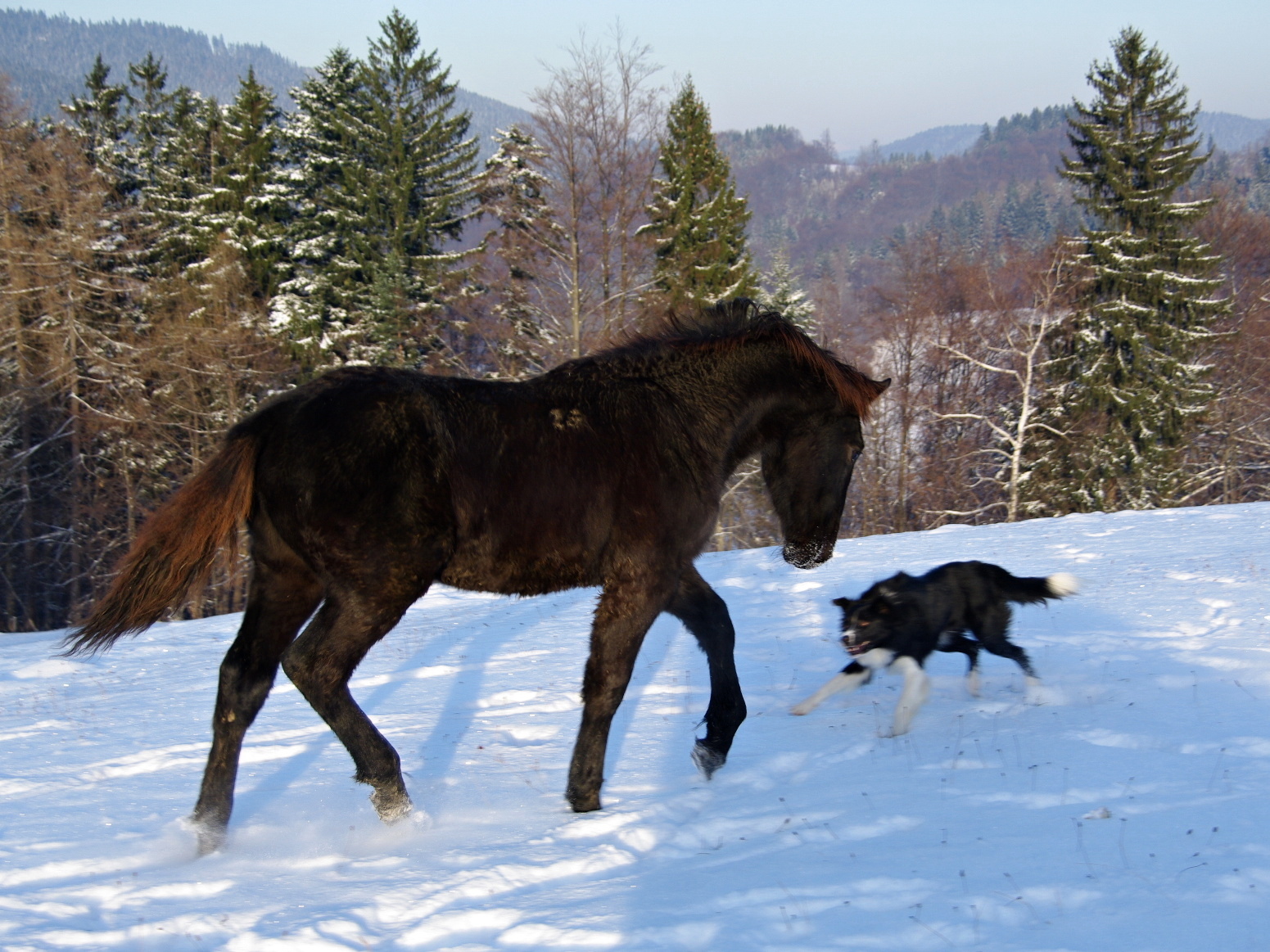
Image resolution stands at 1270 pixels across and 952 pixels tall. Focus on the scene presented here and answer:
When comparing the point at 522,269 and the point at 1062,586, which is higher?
the point at 522,269

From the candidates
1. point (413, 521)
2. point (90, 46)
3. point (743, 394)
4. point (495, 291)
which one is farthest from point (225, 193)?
point (90, 46)

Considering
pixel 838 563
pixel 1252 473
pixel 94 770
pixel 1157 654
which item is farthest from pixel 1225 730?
pixel 1252 473

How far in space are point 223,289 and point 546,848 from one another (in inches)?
1070

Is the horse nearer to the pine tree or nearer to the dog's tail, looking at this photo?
the dog's tail

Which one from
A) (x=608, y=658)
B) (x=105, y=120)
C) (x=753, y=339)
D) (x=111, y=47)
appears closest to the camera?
(x=608, y=658)

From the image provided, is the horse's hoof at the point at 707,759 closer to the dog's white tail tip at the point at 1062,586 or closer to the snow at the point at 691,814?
the snow at the point at 691,814

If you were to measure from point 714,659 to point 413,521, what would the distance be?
183cm

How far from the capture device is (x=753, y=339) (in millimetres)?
4715

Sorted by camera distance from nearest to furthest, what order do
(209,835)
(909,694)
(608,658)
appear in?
(209,835)
(608,658)
(909,694)

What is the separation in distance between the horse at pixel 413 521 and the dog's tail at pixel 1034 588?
270 centimetres

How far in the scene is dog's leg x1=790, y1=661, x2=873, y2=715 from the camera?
554 cm

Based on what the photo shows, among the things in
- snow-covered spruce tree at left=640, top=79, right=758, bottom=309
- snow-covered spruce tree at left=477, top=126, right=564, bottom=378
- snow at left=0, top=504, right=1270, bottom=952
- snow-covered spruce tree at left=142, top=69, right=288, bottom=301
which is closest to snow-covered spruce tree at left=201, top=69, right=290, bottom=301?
snow-covered spruce tree at left=142, top=69, right=288, bottom=301

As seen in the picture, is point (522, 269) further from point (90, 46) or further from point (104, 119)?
point (90, 46)

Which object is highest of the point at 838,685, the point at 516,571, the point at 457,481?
the point at 457,481
